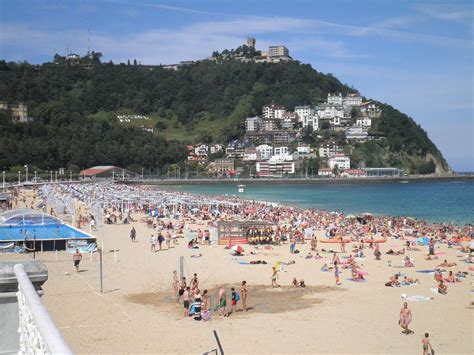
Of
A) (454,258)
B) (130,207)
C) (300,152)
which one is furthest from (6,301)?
(300,152)

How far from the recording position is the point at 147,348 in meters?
9.34

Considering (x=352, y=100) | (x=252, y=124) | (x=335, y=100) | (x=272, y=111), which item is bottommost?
(x=252, y=124)

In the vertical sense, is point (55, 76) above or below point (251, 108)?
above

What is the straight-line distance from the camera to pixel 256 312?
11.7 m

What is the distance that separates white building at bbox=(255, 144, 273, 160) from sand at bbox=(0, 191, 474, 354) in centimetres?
11709

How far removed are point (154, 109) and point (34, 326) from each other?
517 ft

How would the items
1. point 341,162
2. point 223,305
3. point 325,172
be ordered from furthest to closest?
point 341,162 → point 325,172 → point 223,305

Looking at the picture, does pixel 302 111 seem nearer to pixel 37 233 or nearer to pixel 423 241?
pixel 423 241

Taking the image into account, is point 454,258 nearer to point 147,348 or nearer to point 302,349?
point 302,349

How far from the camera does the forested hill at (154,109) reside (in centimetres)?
9656

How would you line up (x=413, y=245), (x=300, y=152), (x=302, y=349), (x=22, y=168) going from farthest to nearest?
(x=300, y=152) < (x=22, y=168) < (x=413, y=245) < (x=302, y=349)

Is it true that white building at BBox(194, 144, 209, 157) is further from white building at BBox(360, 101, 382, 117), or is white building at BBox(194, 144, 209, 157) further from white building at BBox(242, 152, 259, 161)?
white building at BBox(360, 101, 382, 117)

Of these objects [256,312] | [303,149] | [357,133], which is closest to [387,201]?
[256,312]

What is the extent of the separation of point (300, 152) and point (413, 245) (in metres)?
110
